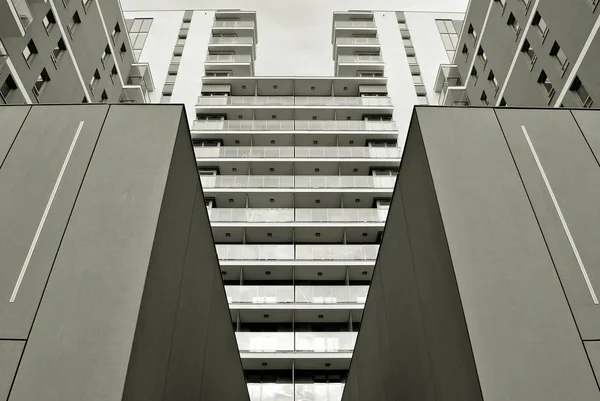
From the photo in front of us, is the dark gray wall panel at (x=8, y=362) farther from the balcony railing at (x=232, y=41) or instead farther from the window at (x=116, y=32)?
the balcony railing at (x=232, y=41)

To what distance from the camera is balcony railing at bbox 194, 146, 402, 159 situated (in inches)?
1406

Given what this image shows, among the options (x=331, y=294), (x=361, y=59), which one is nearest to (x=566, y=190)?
(x=331, y=294)

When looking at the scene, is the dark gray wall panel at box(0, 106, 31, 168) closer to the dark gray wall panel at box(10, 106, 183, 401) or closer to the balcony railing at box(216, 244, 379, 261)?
the dark gray wall panel at box(10, 106, 183, 401)

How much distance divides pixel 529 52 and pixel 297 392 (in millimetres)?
20198

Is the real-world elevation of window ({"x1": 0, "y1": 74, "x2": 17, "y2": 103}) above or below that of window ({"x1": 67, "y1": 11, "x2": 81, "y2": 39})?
below

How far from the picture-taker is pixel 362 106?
39469mm

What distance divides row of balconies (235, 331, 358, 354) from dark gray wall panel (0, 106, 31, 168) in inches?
864

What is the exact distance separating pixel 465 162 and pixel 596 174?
1465 mm

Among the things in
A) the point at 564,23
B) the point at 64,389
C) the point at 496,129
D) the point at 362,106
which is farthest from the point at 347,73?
the point at 64,389

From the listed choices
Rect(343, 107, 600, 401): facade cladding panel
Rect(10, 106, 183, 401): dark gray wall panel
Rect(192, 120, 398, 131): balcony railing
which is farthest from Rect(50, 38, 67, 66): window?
Rect(343, 107, 600, 401): facade cladding panel

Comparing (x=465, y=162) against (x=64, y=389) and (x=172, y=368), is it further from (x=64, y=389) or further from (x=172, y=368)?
(x=64, y=389)

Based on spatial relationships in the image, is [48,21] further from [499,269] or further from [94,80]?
[499,269]

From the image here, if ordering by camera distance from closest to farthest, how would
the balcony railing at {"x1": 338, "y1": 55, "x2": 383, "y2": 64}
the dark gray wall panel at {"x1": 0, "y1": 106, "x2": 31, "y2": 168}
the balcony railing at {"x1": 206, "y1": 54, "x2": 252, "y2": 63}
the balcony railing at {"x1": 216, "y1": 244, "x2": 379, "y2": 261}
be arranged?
the dark gray wall panel at {"x1": 0, "y1": 106, "x2": 31, "y2": 168}, the balcony railing at {"x1": 216, "y1": 244, "x2": 379, "y2": 261}, the balcony railing at {"x1": 338, "y1": 55, "x2": 383, "y2": 64}, the balcony railing at {"x1": 206, "y1": 54, "x2": 252, "y2": 63}

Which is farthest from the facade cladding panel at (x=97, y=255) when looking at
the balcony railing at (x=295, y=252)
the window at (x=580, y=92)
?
the balcony railing at (x=295, y=252)
